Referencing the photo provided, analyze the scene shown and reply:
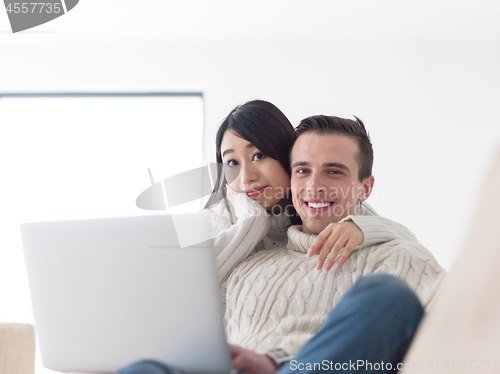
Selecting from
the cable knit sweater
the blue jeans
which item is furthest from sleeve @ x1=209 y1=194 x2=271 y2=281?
the blue jeans

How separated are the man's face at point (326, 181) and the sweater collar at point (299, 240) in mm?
61

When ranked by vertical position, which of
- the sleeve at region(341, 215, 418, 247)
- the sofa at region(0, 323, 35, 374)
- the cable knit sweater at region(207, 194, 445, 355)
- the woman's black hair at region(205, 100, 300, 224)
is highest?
the woman's black hair at region(205, 100, 300, 224)

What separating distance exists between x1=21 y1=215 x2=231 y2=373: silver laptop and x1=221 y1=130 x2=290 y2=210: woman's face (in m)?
0.79

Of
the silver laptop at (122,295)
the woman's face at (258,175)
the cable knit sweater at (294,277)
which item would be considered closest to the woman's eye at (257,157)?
the woman's face at (258,175)

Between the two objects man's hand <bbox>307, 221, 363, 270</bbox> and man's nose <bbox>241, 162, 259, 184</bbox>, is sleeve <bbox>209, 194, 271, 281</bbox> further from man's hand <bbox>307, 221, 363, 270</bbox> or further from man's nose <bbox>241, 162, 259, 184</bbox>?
man's hand <bbox>307, 221, 363, 270</bbox>

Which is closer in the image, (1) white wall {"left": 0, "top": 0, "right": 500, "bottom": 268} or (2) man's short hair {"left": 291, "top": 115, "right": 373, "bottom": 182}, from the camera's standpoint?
(2) man's short hair {"left": 291, "top": 115, "right": 373, "bottom": 182}

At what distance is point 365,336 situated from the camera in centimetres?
64

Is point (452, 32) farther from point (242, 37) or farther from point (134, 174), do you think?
point (134, 174)

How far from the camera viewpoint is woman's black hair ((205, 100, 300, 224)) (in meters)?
1.51

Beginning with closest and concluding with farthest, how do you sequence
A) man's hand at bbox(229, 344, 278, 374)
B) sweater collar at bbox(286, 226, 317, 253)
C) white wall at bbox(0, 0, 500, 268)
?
man's hand at bbox(229, 344, 278, 374), sweater collar at bbox(286, 226, 317, 253), white wall at bbox(0, 0, 500, 268)

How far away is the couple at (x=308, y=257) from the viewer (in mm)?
652

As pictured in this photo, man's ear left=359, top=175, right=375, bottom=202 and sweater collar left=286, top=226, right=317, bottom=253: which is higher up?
man's ear left=359, top=175, right=375, bottom=202

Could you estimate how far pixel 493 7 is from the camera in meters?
3.12

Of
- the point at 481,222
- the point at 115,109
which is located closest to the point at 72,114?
the point at 115,109
